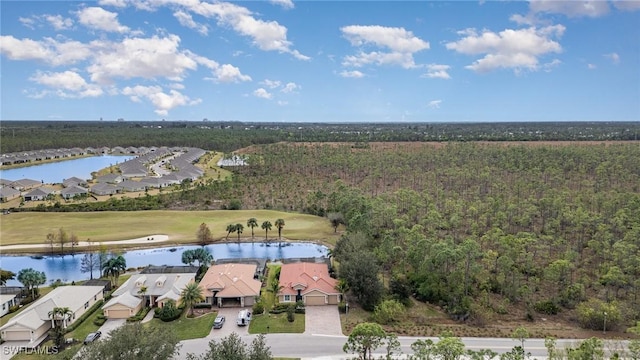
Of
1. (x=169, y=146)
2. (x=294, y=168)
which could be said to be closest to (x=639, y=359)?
(x=294, y=168)

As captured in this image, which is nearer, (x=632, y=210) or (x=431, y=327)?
(x=431, y=327)

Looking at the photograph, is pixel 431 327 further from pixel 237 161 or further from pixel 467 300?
pixel 237 161

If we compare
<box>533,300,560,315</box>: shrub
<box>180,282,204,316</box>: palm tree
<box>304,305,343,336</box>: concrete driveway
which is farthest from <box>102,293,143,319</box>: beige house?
<box>533,300,560,315</box>: shrub

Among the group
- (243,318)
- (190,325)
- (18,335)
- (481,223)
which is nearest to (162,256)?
(190,325)

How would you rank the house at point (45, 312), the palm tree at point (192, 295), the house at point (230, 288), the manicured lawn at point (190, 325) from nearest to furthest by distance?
the house at point (45, 312)
the manicured lawn at point (190, 325)
the palm tree at point (192, 295)
the house at point (230, 288)

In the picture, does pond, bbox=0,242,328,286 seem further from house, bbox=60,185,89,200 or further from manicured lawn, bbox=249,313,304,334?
house, bbox=60,185,89,200

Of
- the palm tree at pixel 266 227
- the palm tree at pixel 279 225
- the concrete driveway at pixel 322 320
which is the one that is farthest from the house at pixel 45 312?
the palm tree at pixel 279 225

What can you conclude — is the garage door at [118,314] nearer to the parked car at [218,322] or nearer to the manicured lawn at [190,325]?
the manicured lawn at [190,325]
